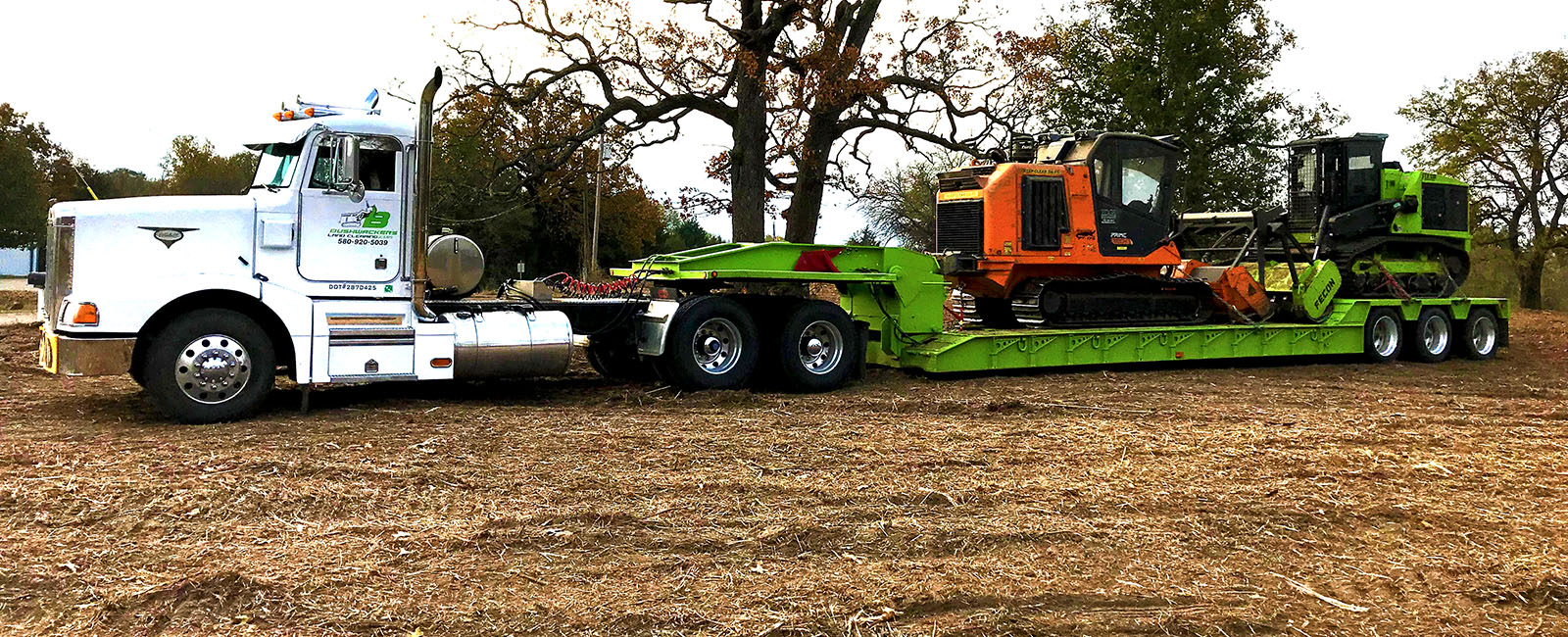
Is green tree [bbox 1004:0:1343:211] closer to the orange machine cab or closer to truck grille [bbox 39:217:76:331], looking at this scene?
the orange machine cab

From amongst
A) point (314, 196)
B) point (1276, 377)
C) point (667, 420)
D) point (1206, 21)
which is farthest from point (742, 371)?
point (1206, 21)

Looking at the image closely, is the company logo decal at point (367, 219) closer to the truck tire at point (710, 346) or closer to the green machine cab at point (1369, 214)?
the truck tire at point (710, 346)

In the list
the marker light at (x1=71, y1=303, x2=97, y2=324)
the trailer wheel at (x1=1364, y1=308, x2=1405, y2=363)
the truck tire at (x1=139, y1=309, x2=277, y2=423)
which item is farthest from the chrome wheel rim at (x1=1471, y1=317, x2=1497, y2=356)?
the marker light at (x1=71, y1=303, x2=97, y2=324)

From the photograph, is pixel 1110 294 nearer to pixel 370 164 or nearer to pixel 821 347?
pixel 821 347

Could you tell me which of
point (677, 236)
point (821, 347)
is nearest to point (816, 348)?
point (821, 347)

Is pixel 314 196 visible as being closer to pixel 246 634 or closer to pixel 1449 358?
pixel 246 634

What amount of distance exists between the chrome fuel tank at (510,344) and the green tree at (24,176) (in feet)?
114

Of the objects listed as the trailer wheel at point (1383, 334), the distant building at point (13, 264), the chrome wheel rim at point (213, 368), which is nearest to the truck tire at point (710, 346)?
the chrome wheel rim at point (213, 368)

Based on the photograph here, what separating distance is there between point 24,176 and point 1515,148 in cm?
4774

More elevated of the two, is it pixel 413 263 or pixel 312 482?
pixel 413 263

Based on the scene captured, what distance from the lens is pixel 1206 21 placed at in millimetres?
26469

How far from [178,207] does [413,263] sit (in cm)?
170

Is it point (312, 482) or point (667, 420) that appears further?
point (667, 420)

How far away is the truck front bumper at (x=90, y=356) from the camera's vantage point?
7.99 meters
